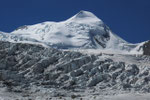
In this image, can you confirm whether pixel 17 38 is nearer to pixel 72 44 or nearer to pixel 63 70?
pixel 72 44

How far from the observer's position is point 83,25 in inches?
5896

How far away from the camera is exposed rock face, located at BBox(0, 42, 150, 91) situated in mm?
47066

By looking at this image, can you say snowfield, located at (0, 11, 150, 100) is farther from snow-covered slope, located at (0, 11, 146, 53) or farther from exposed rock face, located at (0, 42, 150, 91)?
snow-covered slope, located at (0, 11, 146, 53)

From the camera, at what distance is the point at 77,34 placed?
437 feet

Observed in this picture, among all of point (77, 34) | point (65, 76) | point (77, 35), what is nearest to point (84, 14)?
point (77, 34)

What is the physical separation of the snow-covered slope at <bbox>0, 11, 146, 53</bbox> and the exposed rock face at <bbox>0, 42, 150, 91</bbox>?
137 ft

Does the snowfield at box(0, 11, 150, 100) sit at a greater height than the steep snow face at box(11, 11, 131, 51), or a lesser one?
lesser

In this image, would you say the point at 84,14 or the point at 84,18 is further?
the point at 84,14

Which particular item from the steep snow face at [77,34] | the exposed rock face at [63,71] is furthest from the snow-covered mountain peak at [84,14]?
the exposed rock face at [63,71]

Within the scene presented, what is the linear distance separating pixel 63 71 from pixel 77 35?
Answer: 80.2m

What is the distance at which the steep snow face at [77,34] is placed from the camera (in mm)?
118825

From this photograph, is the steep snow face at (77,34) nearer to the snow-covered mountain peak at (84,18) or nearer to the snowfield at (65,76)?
the snow-covered mountain peak at (84,18)

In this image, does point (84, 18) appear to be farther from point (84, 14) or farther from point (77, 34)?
point (77, 34)

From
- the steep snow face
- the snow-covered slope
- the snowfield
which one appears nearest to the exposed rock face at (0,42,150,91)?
the snowfield
